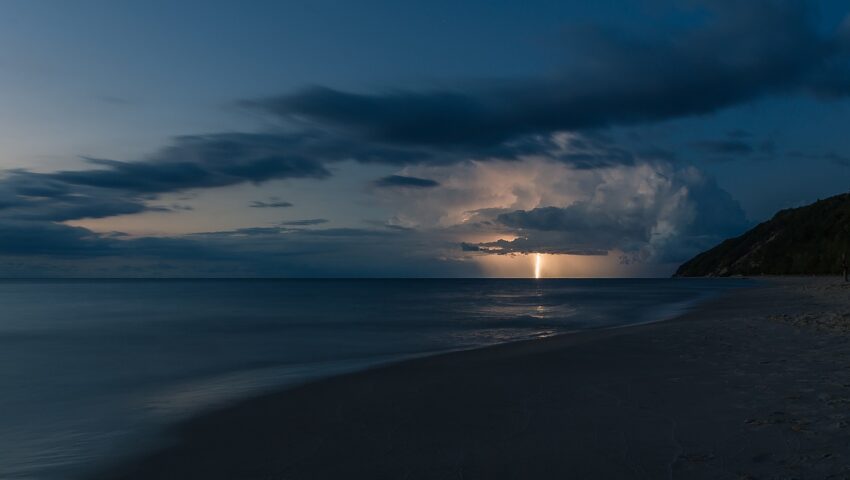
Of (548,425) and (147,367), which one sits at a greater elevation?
(548,425)

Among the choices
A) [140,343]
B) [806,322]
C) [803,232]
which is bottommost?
[140,343]

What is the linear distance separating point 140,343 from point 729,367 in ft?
90.2

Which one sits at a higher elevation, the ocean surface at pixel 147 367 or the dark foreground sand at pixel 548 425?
the dark foreground sand at pixel 548 425

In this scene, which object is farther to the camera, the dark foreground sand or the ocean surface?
the ocean surface

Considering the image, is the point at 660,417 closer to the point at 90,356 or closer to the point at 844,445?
the point at 844,445

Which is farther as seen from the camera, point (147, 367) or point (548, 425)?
point (147, 367)

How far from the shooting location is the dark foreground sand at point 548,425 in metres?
7.53

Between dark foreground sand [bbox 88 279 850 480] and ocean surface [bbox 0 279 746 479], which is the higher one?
dark foreground sand [bbox 88 279 850 480]

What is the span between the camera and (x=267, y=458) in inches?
333

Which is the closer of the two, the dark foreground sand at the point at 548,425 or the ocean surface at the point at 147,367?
the dark foreground sand at the point at 548,425

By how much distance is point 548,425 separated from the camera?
31.4ft

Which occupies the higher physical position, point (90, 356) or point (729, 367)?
point (729, 367)

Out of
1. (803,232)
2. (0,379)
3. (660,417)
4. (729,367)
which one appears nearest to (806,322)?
(729,367)

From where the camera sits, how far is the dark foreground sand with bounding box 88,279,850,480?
7531mm
